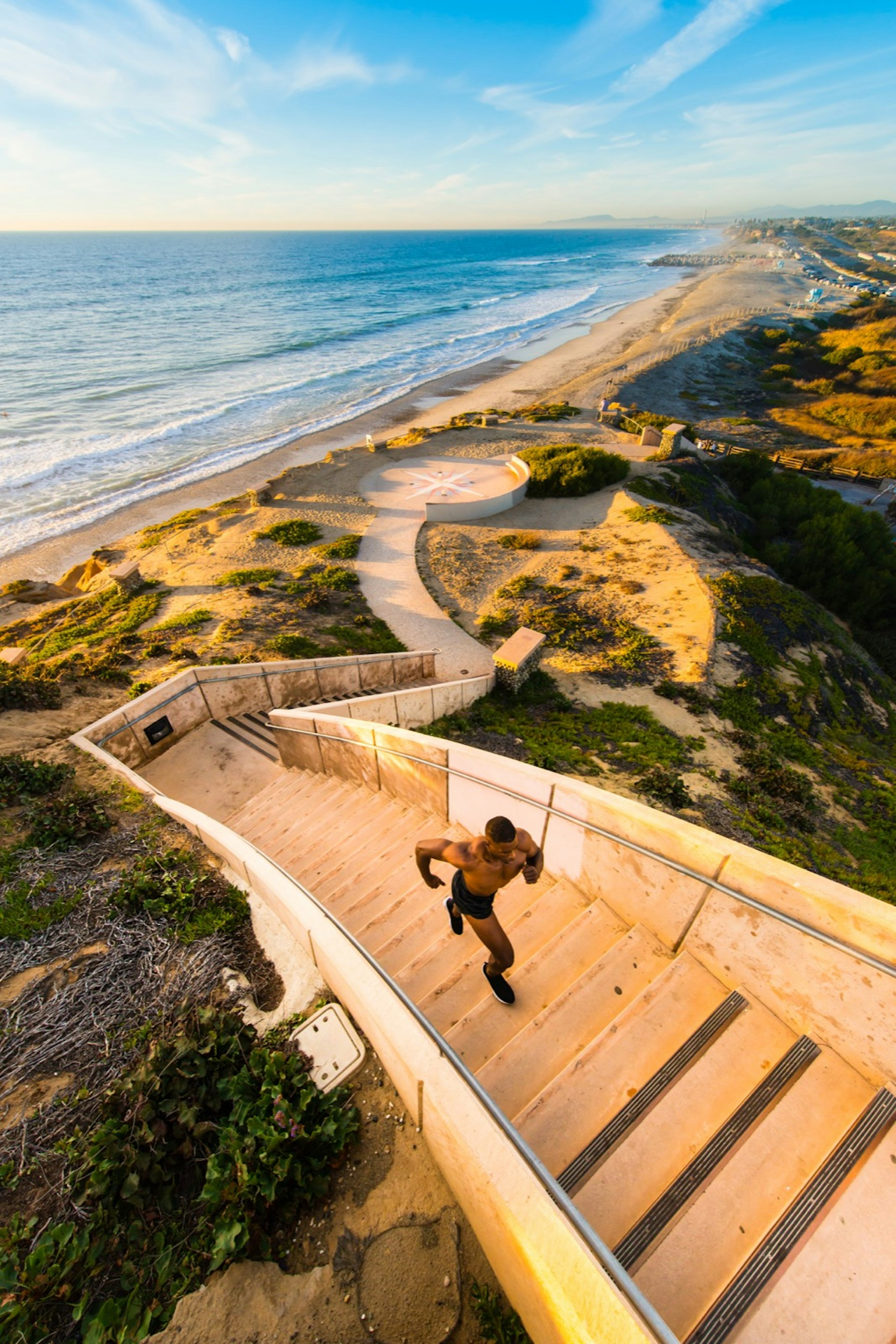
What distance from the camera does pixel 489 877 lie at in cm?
450

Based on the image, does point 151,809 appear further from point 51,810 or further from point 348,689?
point 348,689

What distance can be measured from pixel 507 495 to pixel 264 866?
20.3 metres

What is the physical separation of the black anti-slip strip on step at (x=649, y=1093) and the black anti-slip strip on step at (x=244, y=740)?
918cm

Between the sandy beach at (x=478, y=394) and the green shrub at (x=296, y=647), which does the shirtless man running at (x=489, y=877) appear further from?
the sandy beach at (x=478, y=394)

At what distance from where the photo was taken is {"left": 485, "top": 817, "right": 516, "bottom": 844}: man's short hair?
13.8 ft

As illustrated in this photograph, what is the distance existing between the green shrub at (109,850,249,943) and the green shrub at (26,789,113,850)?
0.97 m

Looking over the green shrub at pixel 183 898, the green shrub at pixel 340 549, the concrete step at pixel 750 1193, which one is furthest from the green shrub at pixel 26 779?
the green shrub at pixel 340 549

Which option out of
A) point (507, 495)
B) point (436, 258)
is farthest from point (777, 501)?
point (436, 258)

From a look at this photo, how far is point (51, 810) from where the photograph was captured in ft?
22.9

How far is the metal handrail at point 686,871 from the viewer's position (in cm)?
361

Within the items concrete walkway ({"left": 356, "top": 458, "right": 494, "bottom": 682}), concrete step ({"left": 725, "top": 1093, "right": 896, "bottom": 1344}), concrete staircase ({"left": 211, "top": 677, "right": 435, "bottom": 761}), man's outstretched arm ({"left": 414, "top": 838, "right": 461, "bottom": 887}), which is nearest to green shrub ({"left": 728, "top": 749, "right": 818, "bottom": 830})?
concrete staircase ({"left": 211, "top": 677, "right": 435, "bottom": 761})

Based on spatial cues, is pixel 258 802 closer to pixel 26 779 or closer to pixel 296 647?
pixel 26 779

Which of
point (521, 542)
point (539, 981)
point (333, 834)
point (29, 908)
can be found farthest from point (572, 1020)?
point (521, 542)

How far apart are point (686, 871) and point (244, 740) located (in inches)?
391
